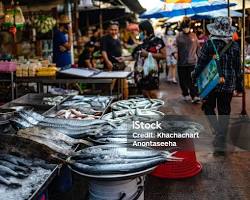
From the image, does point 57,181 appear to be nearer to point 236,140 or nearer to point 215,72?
point 215,72

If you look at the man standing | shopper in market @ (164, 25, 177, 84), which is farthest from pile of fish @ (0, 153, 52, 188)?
shopper in market @ (164, 25, 177, 84)

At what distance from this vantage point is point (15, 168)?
3814 mm

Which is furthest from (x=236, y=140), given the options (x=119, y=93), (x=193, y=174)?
(x=119, y=93)

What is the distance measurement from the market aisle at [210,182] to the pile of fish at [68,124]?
3.53 feet

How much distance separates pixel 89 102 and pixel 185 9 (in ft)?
30.4

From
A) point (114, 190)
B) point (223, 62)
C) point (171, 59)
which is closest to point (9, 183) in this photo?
point (114, 190)

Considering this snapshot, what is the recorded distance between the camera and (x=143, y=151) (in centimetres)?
424

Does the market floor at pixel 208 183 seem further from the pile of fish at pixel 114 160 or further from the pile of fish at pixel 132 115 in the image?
the pile of fish at pixel 114 160

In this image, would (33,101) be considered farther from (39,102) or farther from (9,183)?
(9,183)

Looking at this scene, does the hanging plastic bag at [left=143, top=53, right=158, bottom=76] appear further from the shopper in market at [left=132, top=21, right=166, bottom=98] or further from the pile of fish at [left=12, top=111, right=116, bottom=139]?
the pile of fish at [left=12, top=111, right=116, bottom=139]

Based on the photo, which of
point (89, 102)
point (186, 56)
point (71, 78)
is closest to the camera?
point (89, 102)

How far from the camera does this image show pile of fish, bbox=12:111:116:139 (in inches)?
195

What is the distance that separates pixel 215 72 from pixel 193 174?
6.26 ft

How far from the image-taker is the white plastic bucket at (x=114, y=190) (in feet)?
13.4
